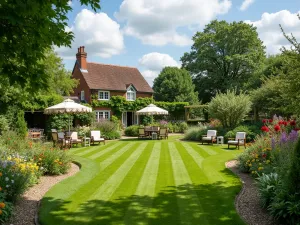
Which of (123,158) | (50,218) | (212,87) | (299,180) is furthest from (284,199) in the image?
(212,87)

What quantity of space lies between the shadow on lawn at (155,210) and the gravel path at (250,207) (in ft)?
0.54

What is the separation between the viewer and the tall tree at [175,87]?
141 ft

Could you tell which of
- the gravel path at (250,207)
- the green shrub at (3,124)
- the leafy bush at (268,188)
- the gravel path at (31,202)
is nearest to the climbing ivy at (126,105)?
the green shrub at (3,124)

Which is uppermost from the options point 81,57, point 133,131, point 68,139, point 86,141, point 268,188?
point 81,57

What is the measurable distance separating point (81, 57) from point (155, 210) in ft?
93.8

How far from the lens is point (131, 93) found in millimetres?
34031

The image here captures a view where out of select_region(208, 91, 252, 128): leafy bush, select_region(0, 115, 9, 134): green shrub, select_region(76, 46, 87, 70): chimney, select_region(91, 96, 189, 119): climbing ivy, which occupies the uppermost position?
select_region(76, 46, 87, 70): chimney

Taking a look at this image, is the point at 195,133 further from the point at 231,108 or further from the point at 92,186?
the point at 92,186

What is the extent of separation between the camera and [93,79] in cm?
3184

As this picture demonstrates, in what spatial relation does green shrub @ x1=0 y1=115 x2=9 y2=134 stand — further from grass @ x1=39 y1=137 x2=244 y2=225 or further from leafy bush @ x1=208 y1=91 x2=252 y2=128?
leafy bush @ x1=208 y1=91 x2=252 y2=128

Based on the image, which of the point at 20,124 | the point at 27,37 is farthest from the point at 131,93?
the point at 27,37

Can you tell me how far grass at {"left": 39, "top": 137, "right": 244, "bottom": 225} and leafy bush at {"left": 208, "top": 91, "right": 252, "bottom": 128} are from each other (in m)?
9.87

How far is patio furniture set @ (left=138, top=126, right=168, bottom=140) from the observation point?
71.2 ft

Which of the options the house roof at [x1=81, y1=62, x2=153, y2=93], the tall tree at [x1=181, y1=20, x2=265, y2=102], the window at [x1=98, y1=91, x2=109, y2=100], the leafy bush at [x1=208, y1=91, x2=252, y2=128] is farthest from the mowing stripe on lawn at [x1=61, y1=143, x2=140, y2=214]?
the tall tree at [x1=181, y1=20, x2=265, y2=102]
